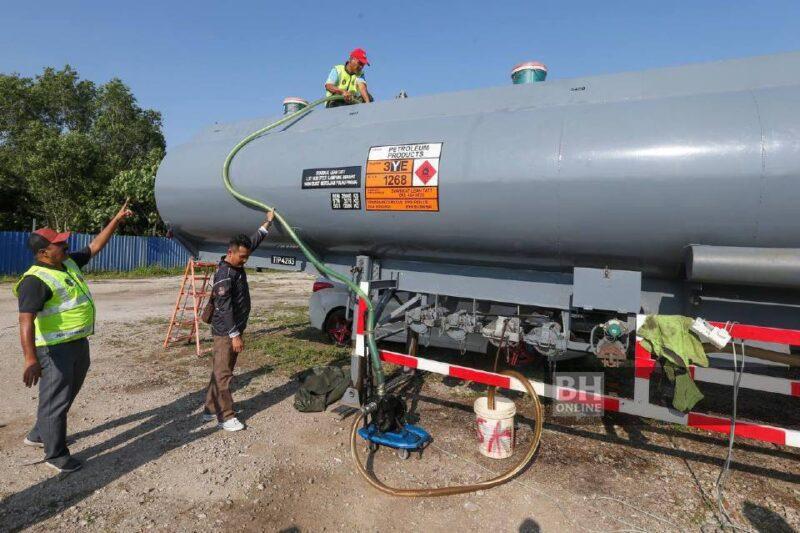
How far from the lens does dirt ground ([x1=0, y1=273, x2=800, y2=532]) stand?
3.12m

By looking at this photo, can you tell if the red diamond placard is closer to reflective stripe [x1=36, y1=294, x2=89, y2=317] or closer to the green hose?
the green hose

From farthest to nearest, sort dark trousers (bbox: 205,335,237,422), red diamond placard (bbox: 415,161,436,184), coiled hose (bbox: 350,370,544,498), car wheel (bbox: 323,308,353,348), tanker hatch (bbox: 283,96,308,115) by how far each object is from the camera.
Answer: car wheel (bbox: 323,308,353,348) → tanker hatch (bbox: 283,96,308,115) → dark trousers (bbox: 205,335,237,422) → red diamond placard (bbox: 415,161,436,184) → coiled hose (bbox: 350,370,544,498)

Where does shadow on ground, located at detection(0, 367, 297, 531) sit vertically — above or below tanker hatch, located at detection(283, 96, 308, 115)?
below

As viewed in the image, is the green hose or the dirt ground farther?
the green hose

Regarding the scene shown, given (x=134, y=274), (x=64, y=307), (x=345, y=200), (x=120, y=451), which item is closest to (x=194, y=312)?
(x=120, y=451)

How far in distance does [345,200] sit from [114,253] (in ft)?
68.0

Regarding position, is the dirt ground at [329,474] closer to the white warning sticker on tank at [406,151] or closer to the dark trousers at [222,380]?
the dark trousers at [222,380]

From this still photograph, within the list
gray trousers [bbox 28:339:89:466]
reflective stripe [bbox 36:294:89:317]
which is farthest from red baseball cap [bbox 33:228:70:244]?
gray trousers [bbox 28:339:89:466]

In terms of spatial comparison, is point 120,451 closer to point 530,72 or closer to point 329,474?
point 329,474

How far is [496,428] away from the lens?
390 cm

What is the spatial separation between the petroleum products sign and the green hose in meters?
0.92

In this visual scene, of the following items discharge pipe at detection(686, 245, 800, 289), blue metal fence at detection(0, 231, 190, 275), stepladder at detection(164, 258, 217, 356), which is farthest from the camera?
blue metal fence at detection(0, 231, 190, 275)

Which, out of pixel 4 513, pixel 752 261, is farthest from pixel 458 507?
pixel 4 513

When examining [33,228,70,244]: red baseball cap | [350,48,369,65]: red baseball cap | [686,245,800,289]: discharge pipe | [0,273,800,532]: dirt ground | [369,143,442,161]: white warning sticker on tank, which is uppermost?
[350,48,369,65]: red baseball cap
